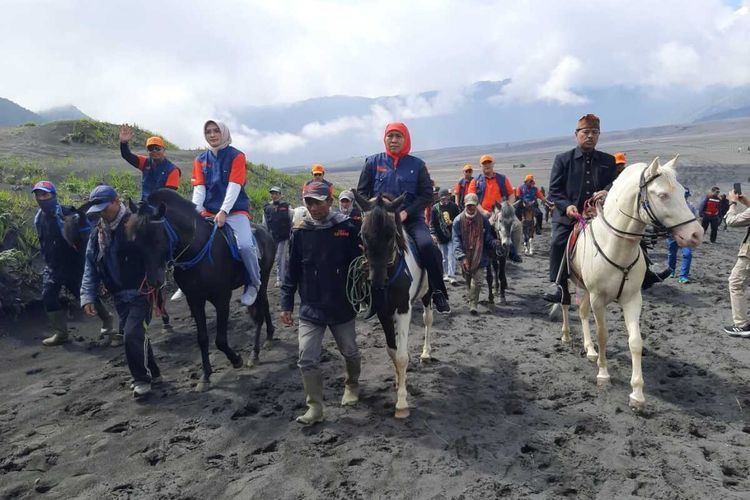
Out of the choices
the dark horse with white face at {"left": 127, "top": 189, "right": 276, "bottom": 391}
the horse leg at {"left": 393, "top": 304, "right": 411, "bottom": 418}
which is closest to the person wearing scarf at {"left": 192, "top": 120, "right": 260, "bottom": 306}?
the dark horse with white face at {"left": 127, "top": 189, "right": 276, "bottom": 391}

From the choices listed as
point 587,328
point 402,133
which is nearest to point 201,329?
point 402,133

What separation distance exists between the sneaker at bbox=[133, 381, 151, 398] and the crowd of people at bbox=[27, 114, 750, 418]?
13mm

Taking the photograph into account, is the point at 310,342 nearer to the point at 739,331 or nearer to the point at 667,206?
the point at 667,206

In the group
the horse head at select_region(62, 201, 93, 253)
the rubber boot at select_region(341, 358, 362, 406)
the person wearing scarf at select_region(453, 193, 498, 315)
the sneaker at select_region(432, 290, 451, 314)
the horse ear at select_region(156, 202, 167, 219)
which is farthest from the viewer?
the person wearing scarf at select_region(453, 193, 498, 315)

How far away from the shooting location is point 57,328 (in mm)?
7535

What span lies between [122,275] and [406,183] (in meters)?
3.48

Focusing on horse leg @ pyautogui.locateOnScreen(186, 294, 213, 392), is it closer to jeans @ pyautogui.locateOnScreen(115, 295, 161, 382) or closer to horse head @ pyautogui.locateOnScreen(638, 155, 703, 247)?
jeans @ pyautogui.locateOnScreen(115, 295, 161, 382)

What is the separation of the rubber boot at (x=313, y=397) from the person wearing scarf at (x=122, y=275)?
220 centimetres

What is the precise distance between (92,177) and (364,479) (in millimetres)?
12730

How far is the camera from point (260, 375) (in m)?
6.17

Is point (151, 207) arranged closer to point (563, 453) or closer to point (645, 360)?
point (563, 453)

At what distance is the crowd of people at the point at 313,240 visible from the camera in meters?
4.61

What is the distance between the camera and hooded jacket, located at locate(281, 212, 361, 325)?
14.9 feet

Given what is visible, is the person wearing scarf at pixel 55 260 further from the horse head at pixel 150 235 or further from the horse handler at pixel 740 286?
the horse handler at pixel 740 286
